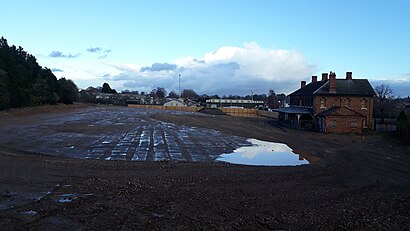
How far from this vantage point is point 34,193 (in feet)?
36.3

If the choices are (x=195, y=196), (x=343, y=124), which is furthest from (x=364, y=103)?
(x=195, y=196)

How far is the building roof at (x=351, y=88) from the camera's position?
48125 mm

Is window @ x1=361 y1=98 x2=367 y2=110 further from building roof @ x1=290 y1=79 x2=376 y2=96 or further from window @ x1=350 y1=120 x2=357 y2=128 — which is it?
window @ x1=350 y1=120 x2=357 y2=128

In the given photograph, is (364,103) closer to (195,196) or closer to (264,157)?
(264,157)

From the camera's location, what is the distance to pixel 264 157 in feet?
74.4

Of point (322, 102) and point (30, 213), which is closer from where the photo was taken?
point (30, 213)

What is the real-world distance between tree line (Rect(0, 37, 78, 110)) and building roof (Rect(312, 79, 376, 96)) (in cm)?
4573

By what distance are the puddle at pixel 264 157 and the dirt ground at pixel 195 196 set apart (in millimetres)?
1918

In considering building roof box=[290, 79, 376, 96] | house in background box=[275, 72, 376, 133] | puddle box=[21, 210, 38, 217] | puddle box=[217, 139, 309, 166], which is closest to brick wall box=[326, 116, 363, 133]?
house in background box=[275, 72, 376, 133]

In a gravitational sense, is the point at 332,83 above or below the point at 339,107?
above

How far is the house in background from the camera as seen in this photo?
43531 millimetres

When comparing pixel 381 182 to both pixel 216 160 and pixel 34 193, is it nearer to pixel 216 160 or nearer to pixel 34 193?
pixel 216 160

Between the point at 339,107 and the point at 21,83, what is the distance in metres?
50.8

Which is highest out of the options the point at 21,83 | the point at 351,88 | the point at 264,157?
the point at 21,83
